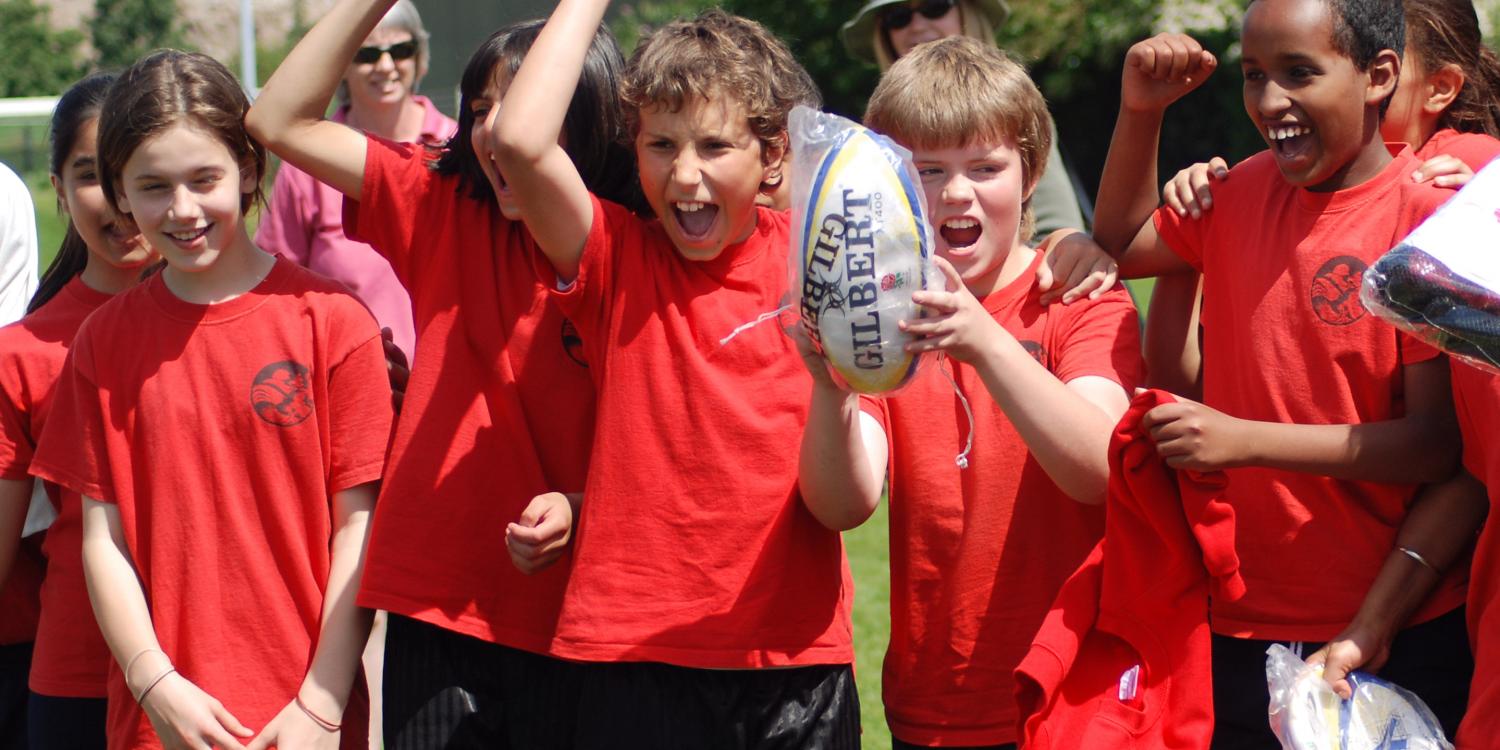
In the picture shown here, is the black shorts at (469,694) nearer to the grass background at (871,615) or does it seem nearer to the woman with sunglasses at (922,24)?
the grass background at (871,615)

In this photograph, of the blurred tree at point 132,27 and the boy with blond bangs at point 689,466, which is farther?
the blurred tree at point 132,27

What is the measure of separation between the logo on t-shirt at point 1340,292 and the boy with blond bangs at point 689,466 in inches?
40.4

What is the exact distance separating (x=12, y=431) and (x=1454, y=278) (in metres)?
3.10

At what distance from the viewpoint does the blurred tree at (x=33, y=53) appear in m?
24.8

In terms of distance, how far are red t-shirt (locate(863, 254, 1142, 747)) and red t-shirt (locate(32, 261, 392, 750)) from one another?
3.89 ft

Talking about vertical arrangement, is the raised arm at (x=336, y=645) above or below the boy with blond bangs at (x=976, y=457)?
below

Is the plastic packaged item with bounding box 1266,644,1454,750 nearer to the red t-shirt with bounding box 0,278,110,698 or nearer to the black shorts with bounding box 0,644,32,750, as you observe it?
the red t-shirt with bounding box 0,278,110,698

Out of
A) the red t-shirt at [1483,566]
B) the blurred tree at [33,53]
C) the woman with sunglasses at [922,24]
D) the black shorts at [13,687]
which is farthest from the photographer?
the blurred tree at [33,53]

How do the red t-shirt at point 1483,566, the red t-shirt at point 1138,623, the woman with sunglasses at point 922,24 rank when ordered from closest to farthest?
the red t-shirt at point 1483,566
the red t-shirt at point 1138,623
the woman with sunglasses at point 922,24

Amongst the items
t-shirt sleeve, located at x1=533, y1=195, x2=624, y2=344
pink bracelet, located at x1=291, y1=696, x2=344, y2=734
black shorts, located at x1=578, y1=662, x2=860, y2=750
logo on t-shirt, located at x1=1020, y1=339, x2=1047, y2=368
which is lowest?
pink bracelet, located at x1=291, y1=696, x2=344, y2=734

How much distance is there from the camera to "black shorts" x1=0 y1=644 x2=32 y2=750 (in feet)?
12.8

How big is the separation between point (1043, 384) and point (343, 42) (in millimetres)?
1638

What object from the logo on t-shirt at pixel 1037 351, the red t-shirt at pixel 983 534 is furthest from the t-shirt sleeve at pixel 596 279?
the logo on t-shirt at pixel 1037 351

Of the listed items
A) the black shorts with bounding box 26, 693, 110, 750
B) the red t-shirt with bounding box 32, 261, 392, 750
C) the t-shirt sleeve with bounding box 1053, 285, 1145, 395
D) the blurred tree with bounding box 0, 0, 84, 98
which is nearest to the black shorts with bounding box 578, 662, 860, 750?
the red t-shirt with bounding box 32, 261, 392, 750
